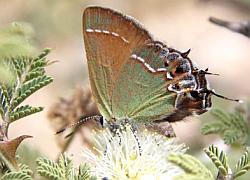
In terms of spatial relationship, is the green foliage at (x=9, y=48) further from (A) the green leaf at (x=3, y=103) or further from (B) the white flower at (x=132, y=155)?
(B) the white flower at (x=132, y=155)

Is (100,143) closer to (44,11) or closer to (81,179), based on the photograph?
(81,179)

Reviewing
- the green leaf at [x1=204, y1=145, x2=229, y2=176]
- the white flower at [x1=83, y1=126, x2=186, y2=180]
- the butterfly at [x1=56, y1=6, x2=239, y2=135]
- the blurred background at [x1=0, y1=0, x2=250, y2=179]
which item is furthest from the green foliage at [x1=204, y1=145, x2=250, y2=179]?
the blurred background at [x1=0, y1=0, x2=250, y2=179]

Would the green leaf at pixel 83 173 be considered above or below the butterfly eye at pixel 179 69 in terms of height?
below

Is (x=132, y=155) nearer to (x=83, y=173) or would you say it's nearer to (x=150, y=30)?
(x=83, y=173)

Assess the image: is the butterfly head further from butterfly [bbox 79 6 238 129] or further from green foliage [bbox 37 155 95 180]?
green foliage [bbox 37 155 95 180]

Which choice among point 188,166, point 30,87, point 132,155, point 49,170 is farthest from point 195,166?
point 132,155

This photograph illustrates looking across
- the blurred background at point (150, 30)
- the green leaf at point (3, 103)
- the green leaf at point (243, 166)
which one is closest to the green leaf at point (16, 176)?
the green leaf at point (3, 103)
